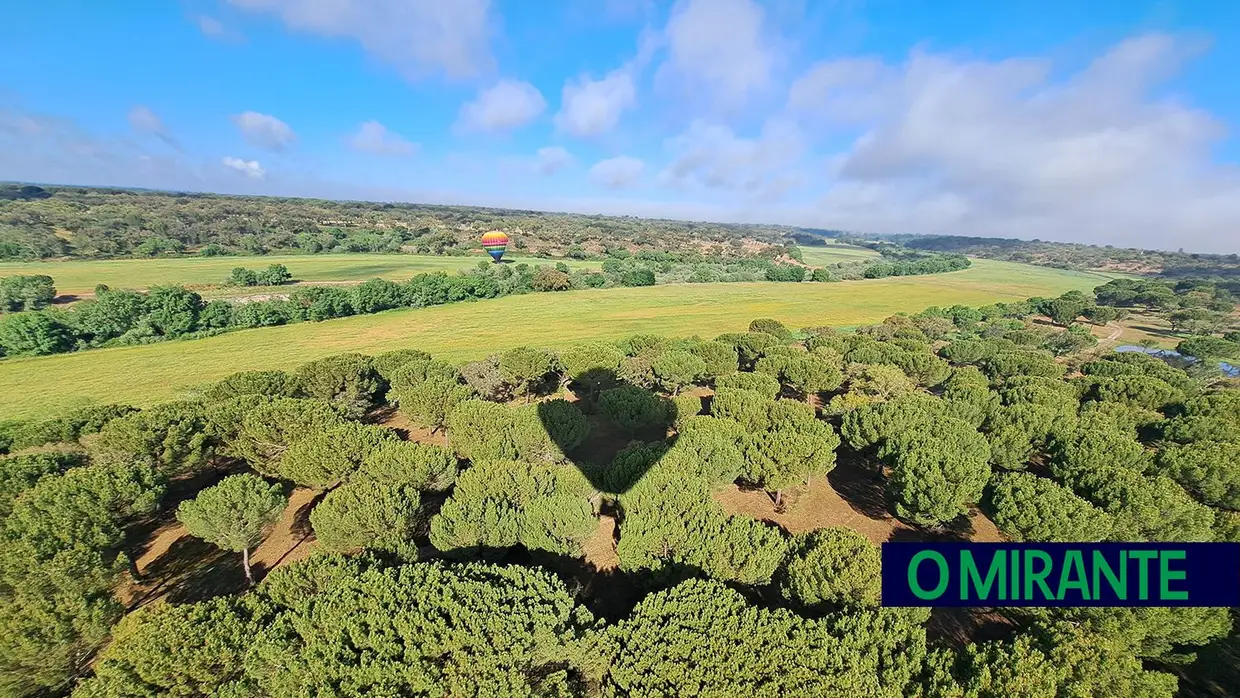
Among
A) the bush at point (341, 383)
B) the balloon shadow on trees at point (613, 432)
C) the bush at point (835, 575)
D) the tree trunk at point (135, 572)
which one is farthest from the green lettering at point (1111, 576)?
the bush at point (341, 383)

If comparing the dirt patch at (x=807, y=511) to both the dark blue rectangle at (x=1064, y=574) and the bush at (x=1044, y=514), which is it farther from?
the dark blue rectangle at (x=1064, y=574)

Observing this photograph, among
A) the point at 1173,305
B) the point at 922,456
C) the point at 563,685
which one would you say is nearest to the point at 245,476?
the point at 563,685

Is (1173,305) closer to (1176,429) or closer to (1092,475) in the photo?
(1176,429)

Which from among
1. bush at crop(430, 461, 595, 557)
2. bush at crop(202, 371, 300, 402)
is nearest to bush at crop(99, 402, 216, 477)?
bush at crop(202, 371, 300, 402)

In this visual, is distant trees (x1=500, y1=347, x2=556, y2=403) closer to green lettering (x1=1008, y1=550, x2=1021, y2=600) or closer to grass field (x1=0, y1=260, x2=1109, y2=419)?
grass field (x1=0, y1=260, x2=1109, y2=419)

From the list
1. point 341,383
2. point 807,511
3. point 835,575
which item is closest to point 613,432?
point 807,511

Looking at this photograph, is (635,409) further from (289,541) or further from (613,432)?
(289,541)

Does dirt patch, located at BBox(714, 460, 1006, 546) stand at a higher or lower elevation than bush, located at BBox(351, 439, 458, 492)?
lower
